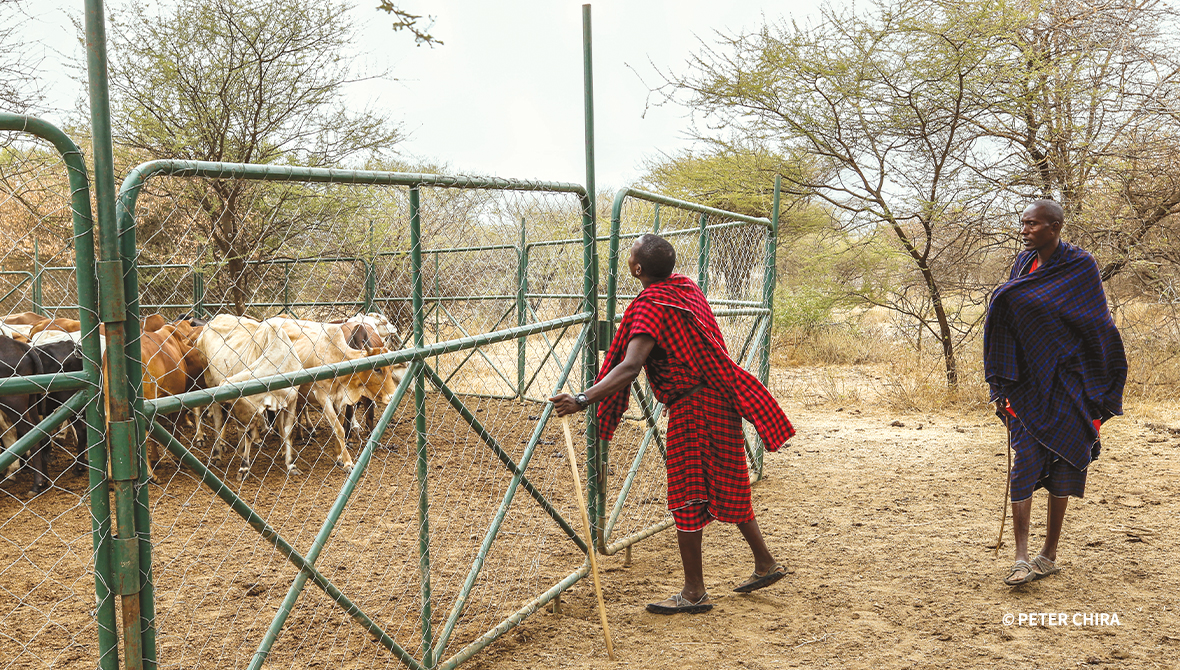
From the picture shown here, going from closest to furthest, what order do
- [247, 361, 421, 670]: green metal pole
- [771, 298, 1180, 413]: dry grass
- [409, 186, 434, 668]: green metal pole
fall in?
[247, 361, 421, 670]: green metal pole → [409, 186, 434, 668]: green metal pole → [771, 298, 1180, 413]: dry grass

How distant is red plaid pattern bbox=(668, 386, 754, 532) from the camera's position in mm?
3486

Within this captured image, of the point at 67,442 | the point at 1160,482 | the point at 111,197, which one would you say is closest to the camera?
the point at 111,197

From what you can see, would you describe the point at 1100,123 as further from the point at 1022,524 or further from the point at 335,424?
the point at 335,424

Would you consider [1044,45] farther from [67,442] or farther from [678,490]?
[67,442]

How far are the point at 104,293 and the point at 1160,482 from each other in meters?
6.60

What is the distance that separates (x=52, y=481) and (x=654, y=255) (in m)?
4.20

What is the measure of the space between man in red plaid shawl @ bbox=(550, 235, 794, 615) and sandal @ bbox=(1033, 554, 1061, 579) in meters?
1.52

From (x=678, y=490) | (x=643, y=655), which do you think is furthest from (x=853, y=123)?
(x=643, y=655)

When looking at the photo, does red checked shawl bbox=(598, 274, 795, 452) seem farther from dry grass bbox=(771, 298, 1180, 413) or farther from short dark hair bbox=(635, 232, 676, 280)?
dry grass bbox=(771, 298, 1180, 413)

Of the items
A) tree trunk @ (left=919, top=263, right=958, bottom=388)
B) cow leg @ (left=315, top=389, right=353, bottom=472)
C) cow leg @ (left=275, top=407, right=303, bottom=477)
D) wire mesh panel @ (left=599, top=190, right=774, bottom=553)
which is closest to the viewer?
wire mesh panel @ (left=599, top=190, right=774, bottom=553)

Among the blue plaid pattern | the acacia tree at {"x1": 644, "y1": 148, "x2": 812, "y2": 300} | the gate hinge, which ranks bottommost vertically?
the blue plaid pattern

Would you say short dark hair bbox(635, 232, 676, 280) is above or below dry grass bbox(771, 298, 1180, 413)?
above

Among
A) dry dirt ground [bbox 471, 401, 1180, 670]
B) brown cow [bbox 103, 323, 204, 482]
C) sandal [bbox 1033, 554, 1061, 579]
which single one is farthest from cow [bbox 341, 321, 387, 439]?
sandal [bbox 1033, 554, 1061, 579]

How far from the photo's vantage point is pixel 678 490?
352cm
